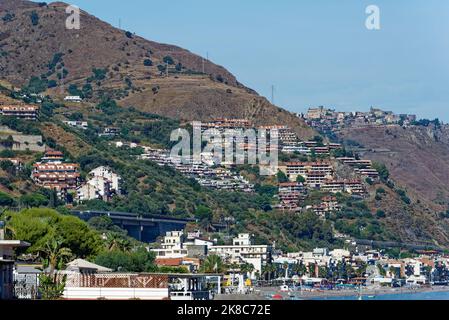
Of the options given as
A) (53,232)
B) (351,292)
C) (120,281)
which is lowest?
(351,292)

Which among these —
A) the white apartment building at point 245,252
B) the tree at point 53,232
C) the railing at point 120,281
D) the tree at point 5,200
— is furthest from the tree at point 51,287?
the white apartment building at point 245,252

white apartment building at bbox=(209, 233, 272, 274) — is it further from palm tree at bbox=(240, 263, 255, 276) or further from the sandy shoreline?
the sandy shoreline

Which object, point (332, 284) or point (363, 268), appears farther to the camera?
point (363, 268)

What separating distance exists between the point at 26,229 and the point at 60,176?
130m

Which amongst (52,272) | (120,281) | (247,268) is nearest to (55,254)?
(52,272)

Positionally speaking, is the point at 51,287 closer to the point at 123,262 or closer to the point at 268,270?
the point at 123,262

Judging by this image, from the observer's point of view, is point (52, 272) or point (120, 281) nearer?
point (120, 281)

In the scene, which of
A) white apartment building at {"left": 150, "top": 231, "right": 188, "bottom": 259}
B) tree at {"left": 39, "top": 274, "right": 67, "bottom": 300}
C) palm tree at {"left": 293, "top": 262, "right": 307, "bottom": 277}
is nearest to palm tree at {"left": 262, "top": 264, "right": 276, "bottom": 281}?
palm tree at {"left": 293, "top": 262, "right": 307, "bottom": 277}
